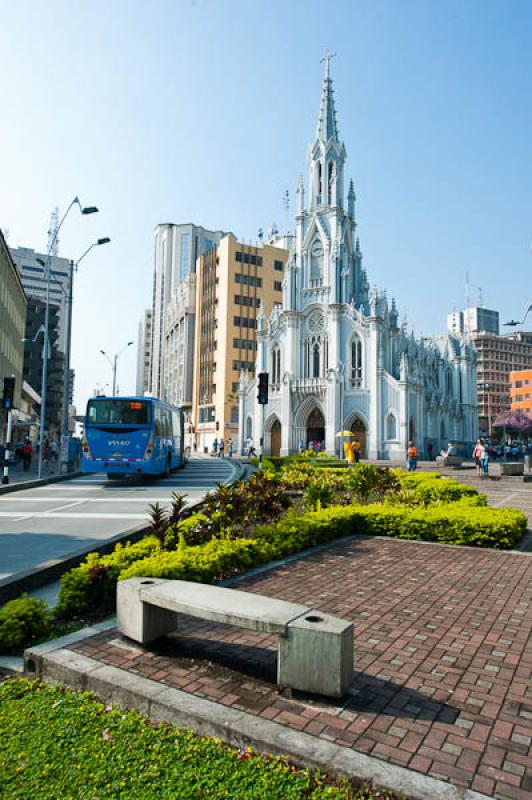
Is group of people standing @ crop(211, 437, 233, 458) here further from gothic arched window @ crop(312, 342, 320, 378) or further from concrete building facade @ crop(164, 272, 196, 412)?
concrete building facade @ crop(164, 272, 196, 412)

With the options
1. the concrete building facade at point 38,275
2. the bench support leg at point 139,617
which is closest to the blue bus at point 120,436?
the bench support leg at point 139,617

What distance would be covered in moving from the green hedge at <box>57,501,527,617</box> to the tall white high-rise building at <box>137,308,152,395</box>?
5497 inches

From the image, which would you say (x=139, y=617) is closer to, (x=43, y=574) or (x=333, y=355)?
(x=43, y=574)

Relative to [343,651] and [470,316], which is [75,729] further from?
[470,316]

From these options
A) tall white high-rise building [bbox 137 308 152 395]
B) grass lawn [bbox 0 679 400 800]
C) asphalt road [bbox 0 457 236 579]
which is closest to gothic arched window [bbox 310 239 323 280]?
asphalt road [bbox 0 457 236 579]

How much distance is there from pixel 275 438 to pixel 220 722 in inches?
1962

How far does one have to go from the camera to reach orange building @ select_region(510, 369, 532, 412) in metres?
103

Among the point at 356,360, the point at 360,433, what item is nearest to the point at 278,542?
the point at 360,433

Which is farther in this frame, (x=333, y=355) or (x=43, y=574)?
(x=333, y=355)

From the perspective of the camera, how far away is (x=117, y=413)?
19234mm

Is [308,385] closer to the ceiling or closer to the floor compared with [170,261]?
closer to the floor

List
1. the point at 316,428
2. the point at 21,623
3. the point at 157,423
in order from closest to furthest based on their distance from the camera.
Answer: the point at 21,623 → the point at 157,423 → the point at 316,428

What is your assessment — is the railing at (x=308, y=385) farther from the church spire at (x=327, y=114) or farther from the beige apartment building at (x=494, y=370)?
the beige apartment building at (x=494, y=370)

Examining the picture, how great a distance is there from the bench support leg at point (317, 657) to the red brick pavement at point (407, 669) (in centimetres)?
11
